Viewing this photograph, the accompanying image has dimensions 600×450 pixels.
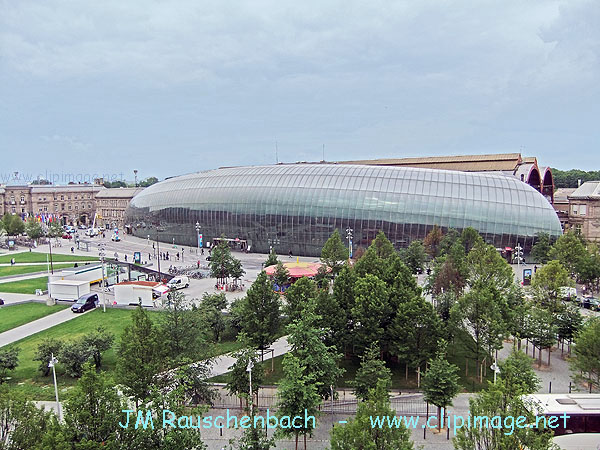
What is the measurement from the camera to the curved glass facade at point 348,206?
69875mm

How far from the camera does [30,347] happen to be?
3253cm

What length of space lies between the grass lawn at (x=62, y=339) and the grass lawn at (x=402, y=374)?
382 centimetres

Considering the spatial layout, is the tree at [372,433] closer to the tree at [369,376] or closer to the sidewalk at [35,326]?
the tree at [369,376]

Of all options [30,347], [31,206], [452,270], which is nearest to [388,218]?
[452,270]

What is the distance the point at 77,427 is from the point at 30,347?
911 inches

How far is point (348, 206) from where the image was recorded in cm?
7650


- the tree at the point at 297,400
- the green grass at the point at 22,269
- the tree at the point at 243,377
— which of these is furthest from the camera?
the green grass at the point at 22,269

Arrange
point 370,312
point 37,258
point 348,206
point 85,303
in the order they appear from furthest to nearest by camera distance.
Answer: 1. point 37,258
2. point 348,206
3. point 85,303
4. point 370,312

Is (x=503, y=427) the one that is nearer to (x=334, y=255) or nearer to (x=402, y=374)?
(x=402, y=374)

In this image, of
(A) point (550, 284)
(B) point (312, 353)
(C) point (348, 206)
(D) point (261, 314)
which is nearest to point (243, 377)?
(B) point (312, 353)

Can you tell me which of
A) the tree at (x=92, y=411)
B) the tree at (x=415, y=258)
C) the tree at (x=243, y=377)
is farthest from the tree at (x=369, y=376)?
the tree at (x=415, y=258)

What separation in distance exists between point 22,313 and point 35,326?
18.0ft

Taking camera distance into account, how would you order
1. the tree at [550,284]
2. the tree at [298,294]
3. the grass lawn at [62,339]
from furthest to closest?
1. the tree at [550,284]
2. the tree at [298,294]
3. the grass lawn at [62,339]

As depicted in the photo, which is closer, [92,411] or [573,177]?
[92,411]
